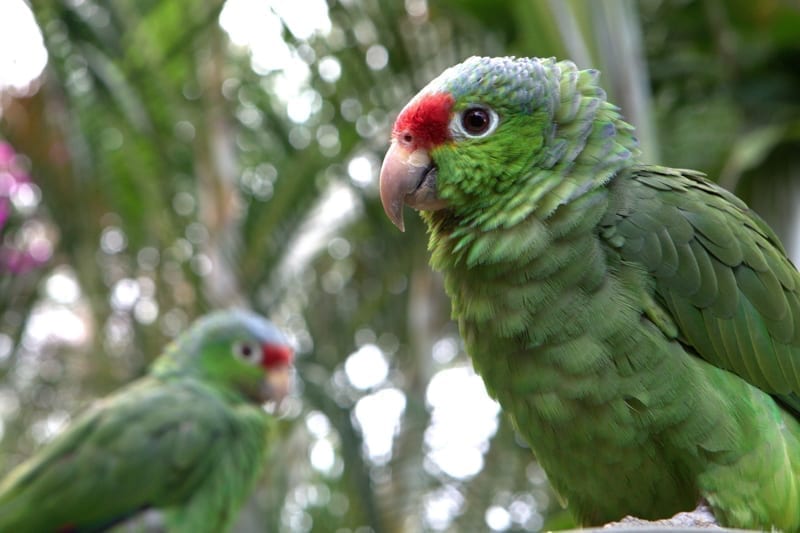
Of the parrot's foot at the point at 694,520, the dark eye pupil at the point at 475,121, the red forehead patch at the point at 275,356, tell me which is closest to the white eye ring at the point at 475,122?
the dark eye pupil at the point at 475,121

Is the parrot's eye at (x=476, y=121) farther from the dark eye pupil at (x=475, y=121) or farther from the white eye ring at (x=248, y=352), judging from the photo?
the white eye ring at (x=248, y=352)

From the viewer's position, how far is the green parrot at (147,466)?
2982mm

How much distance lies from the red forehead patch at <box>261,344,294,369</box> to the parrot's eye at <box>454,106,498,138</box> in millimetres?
1906

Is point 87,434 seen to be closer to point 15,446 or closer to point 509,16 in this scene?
point 509,16

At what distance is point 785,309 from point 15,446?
5012 millimetres

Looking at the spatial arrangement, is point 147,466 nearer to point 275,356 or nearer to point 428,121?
point 275,356

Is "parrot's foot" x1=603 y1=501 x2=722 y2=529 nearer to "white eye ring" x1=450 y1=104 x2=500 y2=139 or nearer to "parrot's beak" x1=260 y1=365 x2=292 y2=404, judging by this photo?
"white eye ring" x1=450 y1=104 x2=500 y2=139

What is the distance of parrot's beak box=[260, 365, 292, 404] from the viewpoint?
11.2ft

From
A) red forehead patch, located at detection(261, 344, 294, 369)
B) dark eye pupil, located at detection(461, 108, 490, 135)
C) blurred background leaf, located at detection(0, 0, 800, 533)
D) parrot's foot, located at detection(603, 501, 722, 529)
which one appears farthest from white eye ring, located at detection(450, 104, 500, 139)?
red forehead patch, located at detection(261, 344, 294, 369)

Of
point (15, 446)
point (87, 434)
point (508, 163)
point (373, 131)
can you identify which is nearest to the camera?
point (508, 163)

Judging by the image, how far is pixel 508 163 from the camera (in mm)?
1653

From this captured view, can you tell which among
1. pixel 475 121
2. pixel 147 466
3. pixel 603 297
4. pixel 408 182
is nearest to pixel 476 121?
pixel 475 121

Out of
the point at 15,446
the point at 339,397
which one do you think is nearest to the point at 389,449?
the point at 339,397

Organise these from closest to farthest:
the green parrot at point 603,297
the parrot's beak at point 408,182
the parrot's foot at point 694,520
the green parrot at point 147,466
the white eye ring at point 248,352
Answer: the parrot's foot at point 694,520
the green parrot at point 603,297
the parrot's beak at point 408,182
the green parrot at point 147,466
the white eye ring at point 248,352
